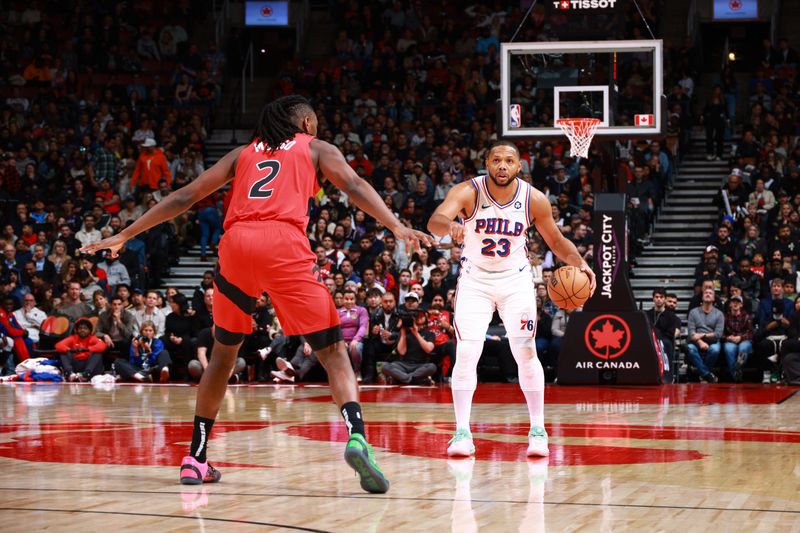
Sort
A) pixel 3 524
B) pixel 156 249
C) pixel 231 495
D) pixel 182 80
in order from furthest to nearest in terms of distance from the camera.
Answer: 1. pixel 182 80
2. pixel 156 249
3. pixel 231 495
4. pixel 3 524

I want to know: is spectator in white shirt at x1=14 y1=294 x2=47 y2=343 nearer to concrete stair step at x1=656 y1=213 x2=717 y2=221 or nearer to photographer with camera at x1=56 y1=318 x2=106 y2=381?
photographer with camera at x1=56 y1=318 x2=106 y2=381

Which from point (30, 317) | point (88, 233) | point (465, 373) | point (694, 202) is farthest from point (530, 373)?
point (694, 202)

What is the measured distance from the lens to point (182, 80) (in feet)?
75.9

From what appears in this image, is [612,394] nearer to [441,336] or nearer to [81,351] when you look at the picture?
[441,336]

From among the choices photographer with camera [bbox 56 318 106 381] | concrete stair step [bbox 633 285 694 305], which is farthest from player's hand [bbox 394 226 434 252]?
concrete stair step [bbox 633 285 694 305]

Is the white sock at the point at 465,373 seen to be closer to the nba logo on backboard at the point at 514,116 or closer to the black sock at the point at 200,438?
the black sock at the point at 200,438

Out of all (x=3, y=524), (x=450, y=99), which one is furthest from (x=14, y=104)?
(x=3, y=524)

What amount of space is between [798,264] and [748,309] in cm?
111

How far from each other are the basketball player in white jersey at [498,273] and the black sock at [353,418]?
161 centimetres

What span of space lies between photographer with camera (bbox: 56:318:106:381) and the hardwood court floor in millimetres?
4782

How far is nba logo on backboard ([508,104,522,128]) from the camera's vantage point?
534 inches

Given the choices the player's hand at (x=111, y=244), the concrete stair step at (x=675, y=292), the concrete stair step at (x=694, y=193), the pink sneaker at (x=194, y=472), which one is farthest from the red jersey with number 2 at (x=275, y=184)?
the concrete stair step at (x=694, y=193)

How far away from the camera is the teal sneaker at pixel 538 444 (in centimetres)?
659

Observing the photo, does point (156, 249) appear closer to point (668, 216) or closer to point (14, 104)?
point (14, 104)
